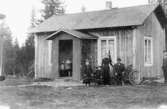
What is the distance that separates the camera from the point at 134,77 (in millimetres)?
17062

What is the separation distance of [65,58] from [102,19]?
4.17 meters

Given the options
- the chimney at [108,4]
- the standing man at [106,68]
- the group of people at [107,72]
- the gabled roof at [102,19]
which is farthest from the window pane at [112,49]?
the chimney at [108,4]

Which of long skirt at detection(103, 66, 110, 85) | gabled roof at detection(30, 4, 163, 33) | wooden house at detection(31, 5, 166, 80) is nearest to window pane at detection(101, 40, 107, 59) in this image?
wooden house at detection(31, 5, 166, 80)

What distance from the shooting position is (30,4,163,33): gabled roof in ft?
56.7

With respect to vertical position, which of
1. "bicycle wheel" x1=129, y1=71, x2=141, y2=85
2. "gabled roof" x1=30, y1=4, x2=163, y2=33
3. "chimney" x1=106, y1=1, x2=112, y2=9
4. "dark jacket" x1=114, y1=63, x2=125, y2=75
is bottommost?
"bicycle wheel" x1=129, y1=71, x2=141, y2=85

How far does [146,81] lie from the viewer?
17156 mm

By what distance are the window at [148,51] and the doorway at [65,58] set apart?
5347mm

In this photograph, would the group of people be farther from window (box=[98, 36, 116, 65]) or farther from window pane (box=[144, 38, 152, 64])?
window pane (box=[144, 38, 152, 64])

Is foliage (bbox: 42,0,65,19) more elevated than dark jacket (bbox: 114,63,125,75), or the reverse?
foliage (bbox: 42,0,65,19)

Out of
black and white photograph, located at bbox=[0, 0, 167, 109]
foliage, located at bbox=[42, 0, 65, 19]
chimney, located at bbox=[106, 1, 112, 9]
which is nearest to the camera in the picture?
black and white photograph, located at bbox=[0, 0, 167, 109]

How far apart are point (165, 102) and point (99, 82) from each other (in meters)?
6.21

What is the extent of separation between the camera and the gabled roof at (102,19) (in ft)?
56.7

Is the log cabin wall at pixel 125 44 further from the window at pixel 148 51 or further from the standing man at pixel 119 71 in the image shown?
the window at pixel 148 51

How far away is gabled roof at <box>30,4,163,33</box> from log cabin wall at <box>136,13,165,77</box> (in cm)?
69
